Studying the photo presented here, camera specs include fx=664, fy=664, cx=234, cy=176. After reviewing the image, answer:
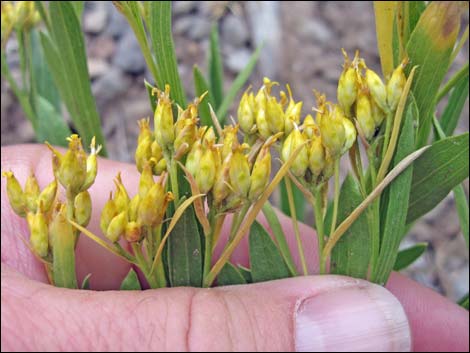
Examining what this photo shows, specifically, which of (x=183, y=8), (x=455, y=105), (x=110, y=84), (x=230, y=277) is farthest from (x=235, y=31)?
(x=230, y=277)

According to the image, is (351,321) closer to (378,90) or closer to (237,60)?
(378,90)

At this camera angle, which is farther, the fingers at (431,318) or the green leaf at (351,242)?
the fingers at (431,318)

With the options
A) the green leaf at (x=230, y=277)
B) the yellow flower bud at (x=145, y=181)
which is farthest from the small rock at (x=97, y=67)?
the yellow flower bud at (x=145, y=181)

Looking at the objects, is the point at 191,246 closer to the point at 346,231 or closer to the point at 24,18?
the point at 346,231

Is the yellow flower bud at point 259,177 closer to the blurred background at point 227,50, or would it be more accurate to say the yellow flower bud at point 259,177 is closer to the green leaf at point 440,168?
the green leaf at point 440,168

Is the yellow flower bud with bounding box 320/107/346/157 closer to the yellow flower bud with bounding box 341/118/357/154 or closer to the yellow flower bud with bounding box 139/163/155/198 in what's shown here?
the yellow flower bud with bounding box 341/118/357/154
